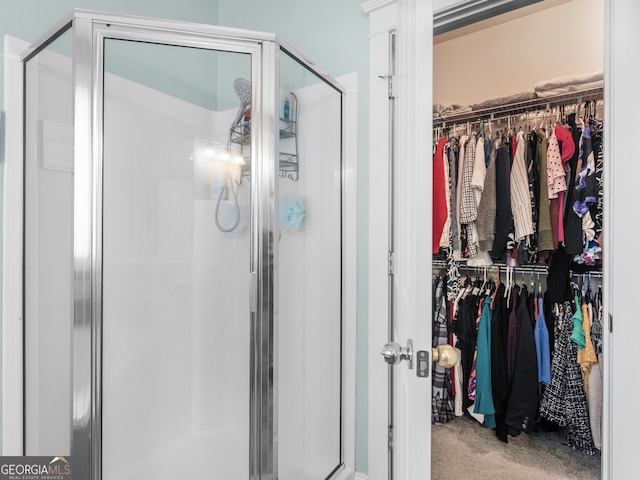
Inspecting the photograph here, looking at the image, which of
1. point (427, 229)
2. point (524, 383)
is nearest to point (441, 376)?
point (524, 383)

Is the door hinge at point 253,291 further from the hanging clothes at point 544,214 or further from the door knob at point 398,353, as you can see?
the hanging clothes at point 544,214

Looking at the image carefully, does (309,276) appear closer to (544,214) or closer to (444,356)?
(444,356)

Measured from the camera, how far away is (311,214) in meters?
1.46

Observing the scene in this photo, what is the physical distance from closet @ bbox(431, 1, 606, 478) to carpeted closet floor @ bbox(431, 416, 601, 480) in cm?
6

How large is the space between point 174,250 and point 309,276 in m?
0.50

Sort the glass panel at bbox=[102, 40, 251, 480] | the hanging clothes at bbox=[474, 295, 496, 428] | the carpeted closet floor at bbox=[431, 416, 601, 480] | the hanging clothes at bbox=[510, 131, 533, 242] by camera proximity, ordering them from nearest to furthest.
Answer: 1. the glass panel at bbox=[102, 40, 251, 480]
2. the carpeted closet floor at bbox=[431, 416, 601, 480]
3. the hanging clothes at bbox=[510, 131, 533, 242]
4. the hanging clothes at bbox=[474, 295, 496, 428]

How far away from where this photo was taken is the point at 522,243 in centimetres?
191

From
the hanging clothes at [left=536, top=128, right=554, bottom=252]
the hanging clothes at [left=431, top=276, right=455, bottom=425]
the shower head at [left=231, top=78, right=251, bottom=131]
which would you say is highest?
the shower head at [left=231, top=78, right=251, bottom=131]

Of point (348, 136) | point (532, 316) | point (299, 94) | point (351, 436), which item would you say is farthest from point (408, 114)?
point (532, 316)

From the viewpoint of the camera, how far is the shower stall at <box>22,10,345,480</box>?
1110mm

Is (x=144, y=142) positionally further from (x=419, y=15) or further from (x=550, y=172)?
(x=550, y=172)
